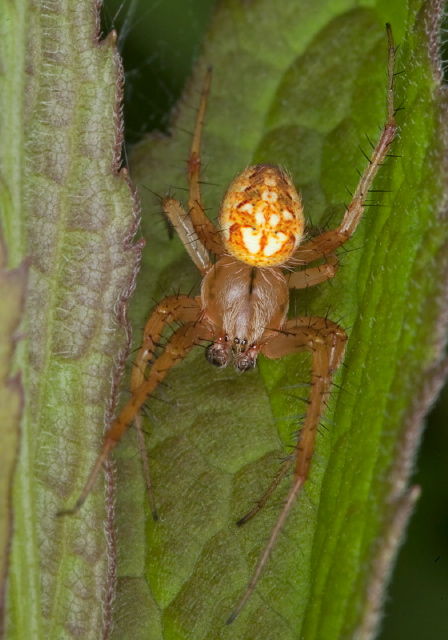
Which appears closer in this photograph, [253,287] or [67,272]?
[67,272]

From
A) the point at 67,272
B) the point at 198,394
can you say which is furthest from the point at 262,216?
the point at 67,272

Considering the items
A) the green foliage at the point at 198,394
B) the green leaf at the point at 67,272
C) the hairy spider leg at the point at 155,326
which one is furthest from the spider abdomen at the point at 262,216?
the green leaf at the point at 67,272

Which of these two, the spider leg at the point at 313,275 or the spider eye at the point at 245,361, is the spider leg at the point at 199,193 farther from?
the spider eye at the point at 245,361

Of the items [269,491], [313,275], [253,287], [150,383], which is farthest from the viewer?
[253,287]

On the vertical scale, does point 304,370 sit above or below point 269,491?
above

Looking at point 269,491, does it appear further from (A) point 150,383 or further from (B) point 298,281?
(B) point 298,281

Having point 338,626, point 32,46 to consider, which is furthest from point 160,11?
point 338,626

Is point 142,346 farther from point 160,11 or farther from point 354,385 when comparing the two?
point 160,11

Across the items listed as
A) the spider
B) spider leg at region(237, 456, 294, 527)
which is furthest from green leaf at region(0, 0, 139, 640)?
spider leg at region(237, 456, 294, 527)
